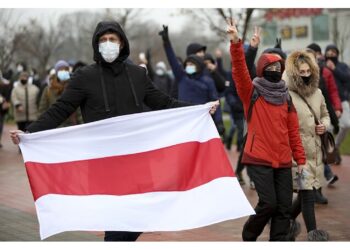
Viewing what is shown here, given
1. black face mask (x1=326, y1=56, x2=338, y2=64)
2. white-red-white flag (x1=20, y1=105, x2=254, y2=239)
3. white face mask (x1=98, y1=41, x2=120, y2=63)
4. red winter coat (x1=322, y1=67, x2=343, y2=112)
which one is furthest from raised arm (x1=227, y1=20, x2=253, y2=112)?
black face mask (x1=326, y1=56, x2=338, y2=64)

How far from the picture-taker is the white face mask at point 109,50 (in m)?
6.01

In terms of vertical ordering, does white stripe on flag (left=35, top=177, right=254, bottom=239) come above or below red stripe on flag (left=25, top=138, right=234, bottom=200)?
below

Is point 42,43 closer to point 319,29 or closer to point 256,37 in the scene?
point 319,29

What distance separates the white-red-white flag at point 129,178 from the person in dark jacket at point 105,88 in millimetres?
99

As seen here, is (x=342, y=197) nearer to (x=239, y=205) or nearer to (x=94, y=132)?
(x=239, y=205)

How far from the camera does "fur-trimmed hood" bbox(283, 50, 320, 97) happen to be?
7.58 metres

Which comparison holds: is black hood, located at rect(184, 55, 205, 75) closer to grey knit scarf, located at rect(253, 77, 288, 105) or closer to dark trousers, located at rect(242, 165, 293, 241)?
grey knit scarf, located at rect(253, 77, 288, 105)

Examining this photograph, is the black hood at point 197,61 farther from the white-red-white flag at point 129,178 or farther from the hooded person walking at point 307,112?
the white-red-white flag at point 129,178

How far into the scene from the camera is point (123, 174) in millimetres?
6199

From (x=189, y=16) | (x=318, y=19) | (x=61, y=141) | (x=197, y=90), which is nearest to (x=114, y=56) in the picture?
(x=61, y=141)

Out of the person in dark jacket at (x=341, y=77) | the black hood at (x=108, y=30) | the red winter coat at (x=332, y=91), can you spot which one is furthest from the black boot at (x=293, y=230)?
the person in dark jacket at (x=341, y=77)

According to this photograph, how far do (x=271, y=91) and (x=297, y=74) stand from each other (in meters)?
0.86

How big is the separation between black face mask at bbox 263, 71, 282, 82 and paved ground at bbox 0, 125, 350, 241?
5.51ft

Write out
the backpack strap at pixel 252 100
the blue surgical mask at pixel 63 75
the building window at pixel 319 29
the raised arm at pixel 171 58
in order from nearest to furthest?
1. the backpack strap at pixel 252 100
2. the raised arm at pixel 171 58
3. the blue surgical mask at pixel 63 75
4. the building window at pixel 319 29
